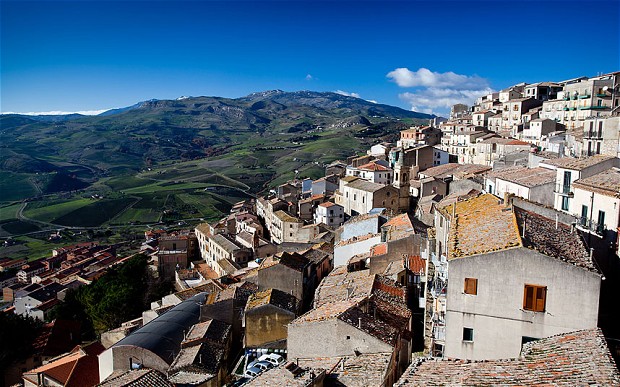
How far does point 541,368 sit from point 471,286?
3.47m

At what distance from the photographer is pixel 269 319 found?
25719mm

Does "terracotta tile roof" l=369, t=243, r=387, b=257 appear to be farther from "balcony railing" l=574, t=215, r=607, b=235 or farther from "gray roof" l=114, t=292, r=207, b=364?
"gray roof" l=114, t=292, r=207, b=364

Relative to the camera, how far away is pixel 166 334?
1126 inches

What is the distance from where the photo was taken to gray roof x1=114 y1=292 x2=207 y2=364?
27234mm

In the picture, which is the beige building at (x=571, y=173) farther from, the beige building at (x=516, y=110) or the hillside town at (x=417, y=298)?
the beige building at (x=516, y=110)

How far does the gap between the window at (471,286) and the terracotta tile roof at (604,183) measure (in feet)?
28.3

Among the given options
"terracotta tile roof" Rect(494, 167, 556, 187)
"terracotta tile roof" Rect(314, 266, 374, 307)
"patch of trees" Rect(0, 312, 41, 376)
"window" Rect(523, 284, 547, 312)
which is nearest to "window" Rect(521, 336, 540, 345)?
"window" Rect(523, 284, 547, 312)

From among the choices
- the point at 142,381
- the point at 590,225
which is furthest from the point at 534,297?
the point at 142,381

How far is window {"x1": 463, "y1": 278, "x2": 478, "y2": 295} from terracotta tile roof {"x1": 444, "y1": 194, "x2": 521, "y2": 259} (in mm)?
772

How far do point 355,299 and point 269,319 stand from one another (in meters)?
5.83

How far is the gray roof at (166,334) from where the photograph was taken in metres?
27.2

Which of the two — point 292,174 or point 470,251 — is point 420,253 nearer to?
point 470,251

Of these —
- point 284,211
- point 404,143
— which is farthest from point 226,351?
point 404,143

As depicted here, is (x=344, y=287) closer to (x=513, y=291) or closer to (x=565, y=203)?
(x=565, y=203)
